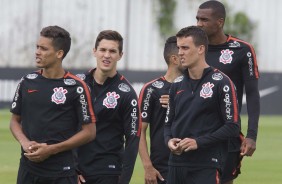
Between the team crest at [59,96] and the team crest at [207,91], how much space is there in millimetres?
1157

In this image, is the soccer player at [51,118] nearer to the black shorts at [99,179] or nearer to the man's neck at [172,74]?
the black shorts at [99,179]

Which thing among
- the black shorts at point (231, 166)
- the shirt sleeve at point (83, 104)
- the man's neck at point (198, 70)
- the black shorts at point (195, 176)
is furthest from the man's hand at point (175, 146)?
the black shorts at point (231, 166)

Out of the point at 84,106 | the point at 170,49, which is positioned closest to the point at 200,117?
the point at 84,106

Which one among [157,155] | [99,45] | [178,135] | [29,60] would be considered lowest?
[29,60]

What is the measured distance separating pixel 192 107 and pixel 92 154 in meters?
1.03

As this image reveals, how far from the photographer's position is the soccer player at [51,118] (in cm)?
699

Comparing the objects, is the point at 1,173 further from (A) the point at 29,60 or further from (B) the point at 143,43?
(B) the point at 143,43

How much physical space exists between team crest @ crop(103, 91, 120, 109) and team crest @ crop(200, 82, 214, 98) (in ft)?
2.79

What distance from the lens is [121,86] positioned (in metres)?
7.80

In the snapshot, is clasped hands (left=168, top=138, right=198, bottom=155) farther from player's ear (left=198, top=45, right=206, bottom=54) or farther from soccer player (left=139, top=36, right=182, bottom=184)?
soccer player (left=139, top=36, right=182, bottom=184)

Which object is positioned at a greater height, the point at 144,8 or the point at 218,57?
the point at 218,57

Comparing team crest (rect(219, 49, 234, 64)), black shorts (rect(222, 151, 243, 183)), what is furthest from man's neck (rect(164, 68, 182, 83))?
black shorts (rect(222, 151, 243, 183))

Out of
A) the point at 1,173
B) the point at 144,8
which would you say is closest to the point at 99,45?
the point at 1,173

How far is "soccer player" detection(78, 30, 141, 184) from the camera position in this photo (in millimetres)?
7637
